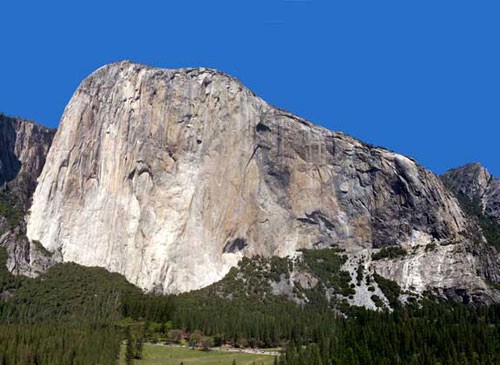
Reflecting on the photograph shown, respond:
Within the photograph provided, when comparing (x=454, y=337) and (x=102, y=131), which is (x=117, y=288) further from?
(x=454, y=337)

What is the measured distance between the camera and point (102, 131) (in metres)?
198

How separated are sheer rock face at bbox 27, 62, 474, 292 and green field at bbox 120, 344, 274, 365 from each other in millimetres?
58915

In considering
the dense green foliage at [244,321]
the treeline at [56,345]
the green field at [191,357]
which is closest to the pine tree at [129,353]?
the dense green foliage at [244,321]

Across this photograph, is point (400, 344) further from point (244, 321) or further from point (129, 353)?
point (129, 353)

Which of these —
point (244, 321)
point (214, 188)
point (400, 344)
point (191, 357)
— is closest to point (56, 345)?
point (191, 357)

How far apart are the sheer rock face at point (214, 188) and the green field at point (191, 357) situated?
58915mm

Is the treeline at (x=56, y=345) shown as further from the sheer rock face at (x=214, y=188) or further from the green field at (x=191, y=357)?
the sheer rock face at (x=214, y=188)

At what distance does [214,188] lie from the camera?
610ft

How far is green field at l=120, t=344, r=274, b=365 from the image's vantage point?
350 feet

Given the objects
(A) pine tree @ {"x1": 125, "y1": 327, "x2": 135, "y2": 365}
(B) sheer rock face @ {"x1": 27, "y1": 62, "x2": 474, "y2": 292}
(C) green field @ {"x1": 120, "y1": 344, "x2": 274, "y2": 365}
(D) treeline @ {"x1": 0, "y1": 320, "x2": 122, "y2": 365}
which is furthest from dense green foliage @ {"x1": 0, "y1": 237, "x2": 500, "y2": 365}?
(B) sheer rock face @ {"x1": 27, "y1": 62, "x2": 474, "y2": 292}

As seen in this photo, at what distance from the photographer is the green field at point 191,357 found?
107m

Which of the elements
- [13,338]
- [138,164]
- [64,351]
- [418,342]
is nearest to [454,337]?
[418,342]

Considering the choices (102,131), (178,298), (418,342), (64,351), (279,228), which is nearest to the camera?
(64,351)

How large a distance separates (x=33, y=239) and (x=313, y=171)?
84512 mm
